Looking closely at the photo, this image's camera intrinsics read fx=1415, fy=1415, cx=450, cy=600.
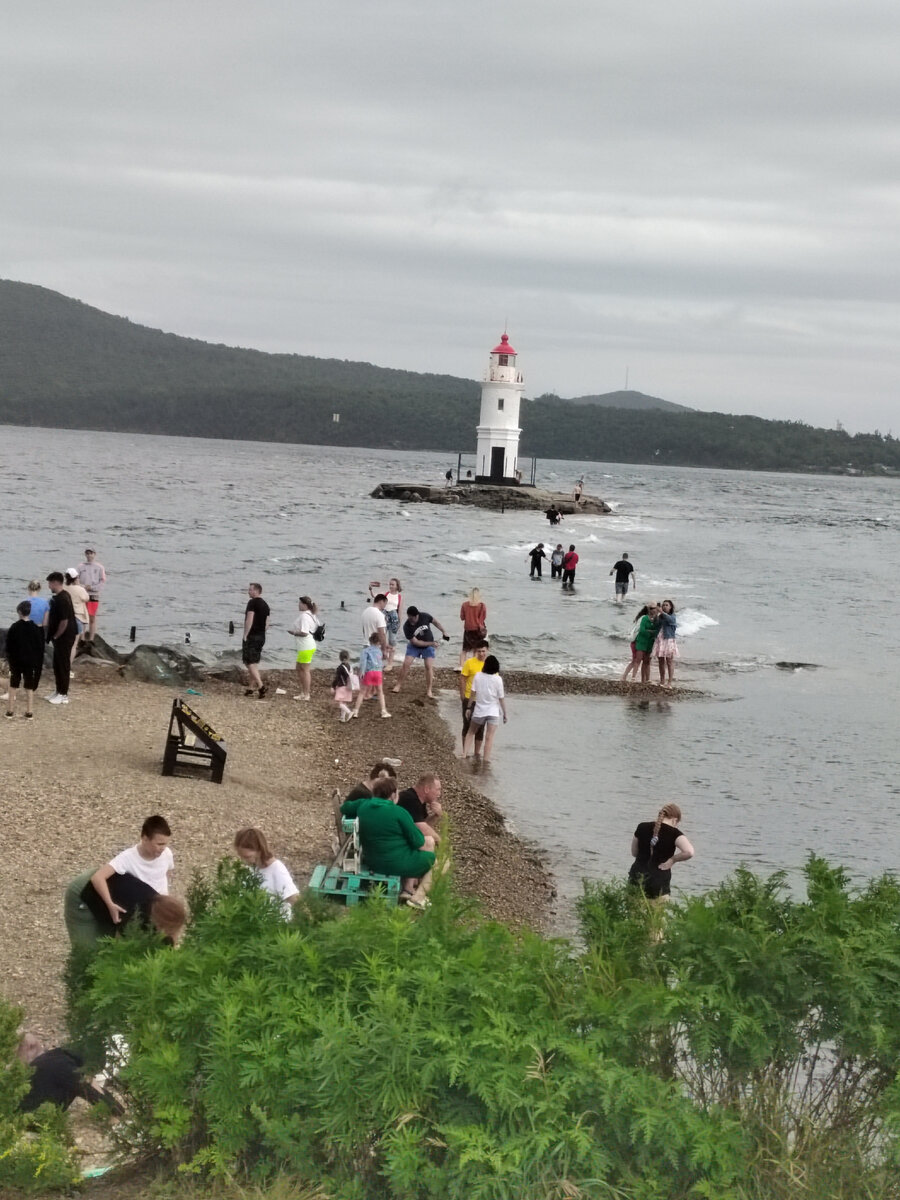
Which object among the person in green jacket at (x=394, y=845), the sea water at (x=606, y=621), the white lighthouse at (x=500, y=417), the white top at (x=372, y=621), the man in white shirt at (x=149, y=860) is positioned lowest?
the sea water at (x=606, y=621)

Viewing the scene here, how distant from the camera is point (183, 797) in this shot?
12.1 meters

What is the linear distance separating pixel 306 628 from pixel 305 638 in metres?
0.37

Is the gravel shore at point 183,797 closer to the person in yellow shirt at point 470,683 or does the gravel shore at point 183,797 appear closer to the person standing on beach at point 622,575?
the person in yellow shirt at point 470,683

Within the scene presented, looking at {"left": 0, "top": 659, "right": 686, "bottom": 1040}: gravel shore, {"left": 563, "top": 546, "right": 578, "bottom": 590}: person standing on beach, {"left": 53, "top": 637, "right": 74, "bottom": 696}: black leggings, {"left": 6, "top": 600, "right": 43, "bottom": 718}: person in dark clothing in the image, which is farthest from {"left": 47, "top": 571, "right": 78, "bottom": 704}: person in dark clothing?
{"left": 563, "top": 546, "right": 578, "bottom": 590}: person standing on beach

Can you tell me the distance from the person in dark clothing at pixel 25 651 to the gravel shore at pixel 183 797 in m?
0.42

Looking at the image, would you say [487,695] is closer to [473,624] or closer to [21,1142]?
[473,624]

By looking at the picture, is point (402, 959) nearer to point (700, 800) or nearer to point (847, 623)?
point (700, 800)

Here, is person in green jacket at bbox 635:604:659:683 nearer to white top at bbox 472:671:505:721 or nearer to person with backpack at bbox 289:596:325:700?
person with backpack at bbox 289:596:325:700

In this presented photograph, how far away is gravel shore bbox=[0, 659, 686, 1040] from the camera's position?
9125mm

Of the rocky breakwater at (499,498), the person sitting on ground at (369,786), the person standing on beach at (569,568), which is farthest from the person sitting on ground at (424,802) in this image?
the rocky breakwater at (499,498)

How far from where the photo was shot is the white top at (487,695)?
15.8m

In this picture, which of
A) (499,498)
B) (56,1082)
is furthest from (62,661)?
(499,498)

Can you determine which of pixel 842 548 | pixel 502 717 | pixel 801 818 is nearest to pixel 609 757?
pixel 502 717

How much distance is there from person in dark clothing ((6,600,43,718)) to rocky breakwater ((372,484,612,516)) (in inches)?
2786
